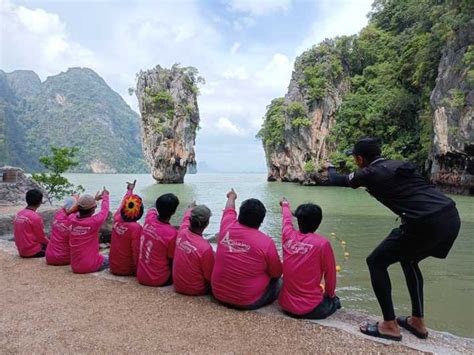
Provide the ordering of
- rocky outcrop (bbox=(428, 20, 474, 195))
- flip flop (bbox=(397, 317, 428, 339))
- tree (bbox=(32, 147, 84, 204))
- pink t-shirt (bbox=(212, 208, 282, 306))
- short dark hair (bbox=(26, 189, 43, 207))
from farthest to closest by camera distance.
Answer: rocky outcrop (bbox=(428, 20, 474, 195)), tree (bbox=(32, 147, 84, 204)), short dark hair (bbox=(26, 189, 43, 207)), pink t-shirt (bbox=(212, 208, 282, 306)), flip flop (bbox=(397, 317, 428, 339))

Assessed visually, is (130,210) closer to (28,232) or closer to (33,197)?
(33,197)

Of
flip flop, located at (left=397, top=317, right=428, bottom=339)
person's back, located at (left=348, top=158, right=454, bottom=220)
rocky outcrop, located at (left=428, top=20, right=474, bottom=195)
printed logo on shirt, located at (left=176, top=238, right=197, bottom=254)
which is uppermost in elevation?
rocky outcrop, located at (left=428, top=20, right=474, bottom=195)

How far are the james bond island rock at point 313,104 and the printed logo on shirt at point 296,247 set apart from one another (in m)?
34.8

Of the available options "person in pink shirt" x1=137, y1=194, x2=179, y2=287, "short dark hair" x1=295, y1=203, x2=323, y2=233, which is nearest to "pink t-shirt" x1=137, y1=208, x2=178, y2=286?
"person in pink shirt" x1=137, y1=194, x2=179, y2=287

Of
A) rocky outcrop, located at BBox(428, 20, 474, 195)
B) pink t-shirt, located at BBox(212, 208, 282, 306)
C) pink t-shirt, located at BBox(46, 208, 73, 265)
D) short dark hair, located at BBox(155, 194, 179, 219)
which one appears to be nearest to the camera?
pink t-shirt, located at BBox(212, 208, 282, 306)

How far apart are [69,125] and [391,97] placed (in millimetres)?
113402

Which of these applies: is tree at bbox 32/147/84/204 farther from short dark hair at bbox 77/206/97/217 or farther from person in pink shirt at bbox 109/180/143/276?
person in pink shirt at bbox 109/180/143/276

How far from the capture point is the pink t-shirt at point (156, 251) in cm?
408

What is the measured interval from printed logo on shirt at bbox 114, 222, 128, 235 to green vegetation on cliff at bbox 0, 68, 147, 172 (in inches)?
3527

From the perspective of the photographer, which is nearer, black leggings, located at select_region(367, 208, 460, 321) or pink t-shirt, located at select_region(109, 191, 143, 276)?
black leggings, located at select_region(367, 208, 460, 321)

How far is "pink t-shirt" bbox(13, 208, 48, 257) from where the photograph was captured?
5.39 metres

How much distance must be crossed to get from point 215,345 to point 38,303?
2083 millimetres

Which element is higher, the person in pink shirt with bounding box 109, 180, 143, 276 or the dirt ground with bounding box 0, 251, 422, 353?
the person in pink shirt with bounding box 109, 180, 143, 276

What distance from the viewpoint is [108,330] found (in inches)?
120
